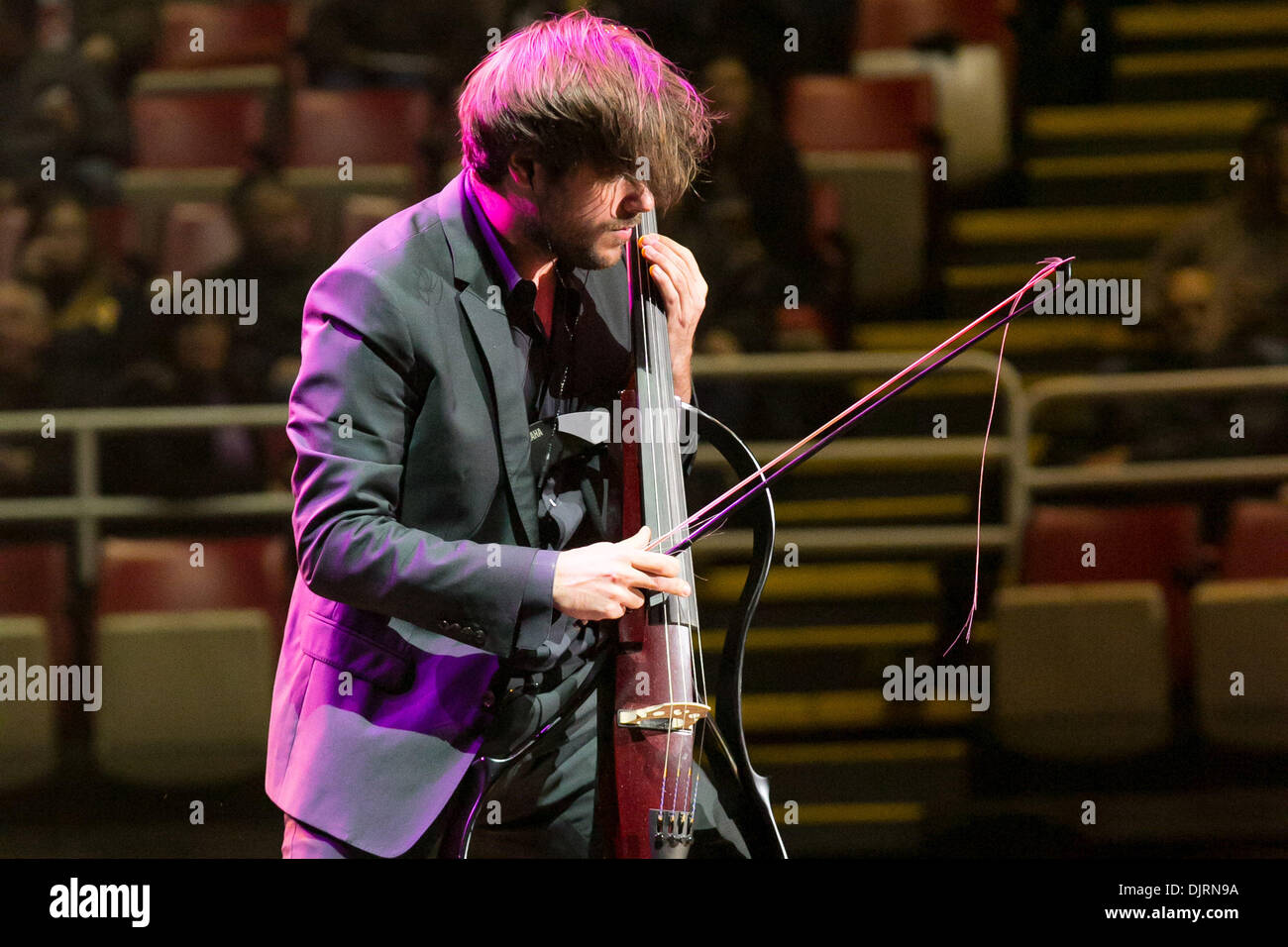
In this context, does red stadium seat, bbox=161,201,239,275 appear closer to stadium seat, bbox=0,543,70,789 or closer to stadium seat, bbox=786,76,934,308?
stadium seat, bbox=0,543,70,789

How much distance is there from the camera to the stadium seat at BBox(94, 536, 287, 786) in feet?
8.20

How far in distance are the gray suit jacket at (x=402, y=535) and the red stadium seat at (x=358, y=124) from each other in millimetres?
1093

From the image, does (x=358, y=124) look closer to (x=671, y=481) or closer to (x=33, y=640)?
(x=33, y=640)

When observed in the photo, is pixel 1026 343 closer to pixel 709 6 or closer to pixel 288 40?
pixel 709 6

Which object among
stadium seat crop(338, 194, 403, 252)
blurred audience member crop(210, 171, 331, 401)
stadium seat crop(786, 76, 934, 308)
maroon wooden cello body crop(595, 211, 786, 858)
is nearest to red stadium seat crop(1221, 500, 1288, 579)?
stadium seat crop(786, 76, 934, 308)

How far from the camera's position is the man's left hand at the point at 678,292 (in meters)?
1.71

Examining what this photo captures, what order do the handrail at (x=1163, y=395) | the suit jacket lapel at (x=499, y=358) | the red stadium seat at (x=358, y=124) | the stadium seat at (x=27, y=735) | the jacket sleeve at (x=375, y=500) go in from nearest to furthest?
the jacket sleeve at (x=375, y=500) → the suit jacket lapel at (x=499, y=358) → the stadium seat at (x=27, y=735) → the handrail at (x=1163, y=395) → the red stadium seat at (x=358, y=124)

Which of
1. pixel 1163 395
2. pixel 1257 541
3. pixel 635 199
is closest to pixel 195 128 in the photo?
pixel 635 199

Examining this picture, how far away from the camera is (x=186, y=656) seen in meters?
2.53

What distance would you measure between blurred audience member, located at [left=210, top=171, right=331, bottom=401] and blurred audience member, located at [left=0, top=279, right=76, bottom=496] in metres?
0.37

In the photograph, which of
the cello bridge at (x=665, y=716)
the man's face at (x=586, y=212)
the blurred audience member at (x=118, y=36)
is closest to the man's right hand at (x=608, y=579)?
the cello bridge at (x=665, y=716)

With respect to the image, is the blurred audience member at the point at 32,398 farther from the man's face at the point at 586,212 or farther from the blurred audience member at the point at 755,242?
the man's face at the point at 586,212

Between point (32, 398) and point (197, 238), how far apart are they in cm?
46
